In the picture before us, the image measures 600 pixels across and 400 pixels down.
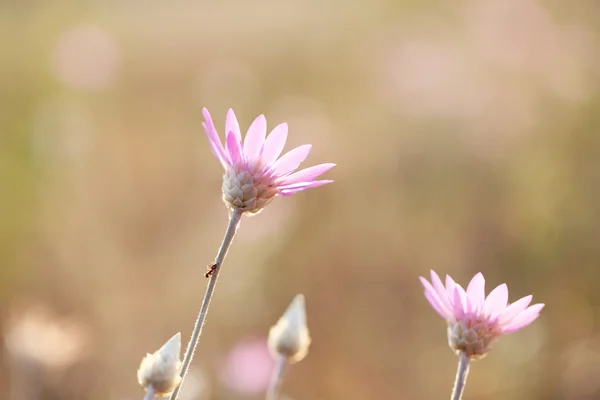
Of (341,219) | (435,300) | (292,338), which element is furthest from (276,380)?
(341,219)

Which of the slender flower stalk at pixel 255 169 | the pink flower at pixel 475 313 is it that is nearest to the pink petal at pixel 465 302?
the pink flower at pixel 475 313

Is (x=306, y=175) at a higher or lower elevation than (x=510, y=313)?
higher

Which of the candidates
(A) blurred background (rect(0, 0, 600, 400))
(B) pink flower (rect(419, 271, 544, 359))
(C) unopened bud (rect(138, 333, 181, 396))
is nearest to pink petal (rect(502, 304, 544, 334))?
(B) pink flower (rect(419, 271, 544, 359))

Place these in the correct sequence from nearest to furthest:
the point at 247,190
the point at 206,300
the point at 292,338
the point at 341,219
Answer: the point at 206,300 < the point at 247,190 < the point at 292,338 < the point at 341,219

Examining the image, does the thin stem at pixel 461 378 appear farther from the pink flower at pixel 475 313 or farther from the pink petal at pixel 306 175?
the pink petal at pixel 306 175

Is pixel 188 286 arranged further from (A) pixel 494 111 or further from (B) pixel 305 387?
(A) pixel 494 111

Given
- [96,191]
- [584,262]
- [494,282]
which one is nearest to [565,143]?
[584,262]

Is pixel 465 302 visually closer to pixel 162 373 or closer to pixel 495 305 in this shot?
pixel 495 305
